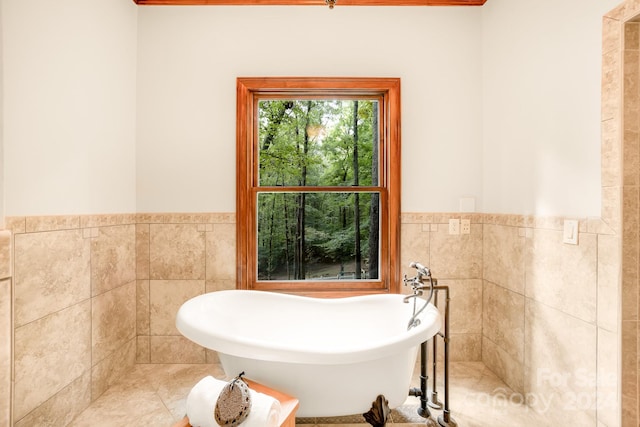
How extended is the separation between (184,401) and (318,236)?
4.28 ft

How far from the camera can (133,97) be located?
7.84ft

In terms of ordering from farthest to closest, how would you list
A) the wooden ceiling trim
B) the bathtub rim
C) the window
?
the window, the wooden ceiling trim, the bathtub rim

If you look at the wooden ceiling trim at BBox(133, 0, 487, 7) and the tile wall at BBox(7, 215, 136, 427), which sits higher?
the wooden ceiling trim at BBox(133, 0, 487, 7)

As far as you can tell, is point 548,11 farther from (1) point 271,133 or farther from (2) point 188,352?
(2) point 188,352

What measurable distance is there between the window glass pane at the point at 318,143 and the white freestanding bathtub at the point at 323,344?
33.8 inches

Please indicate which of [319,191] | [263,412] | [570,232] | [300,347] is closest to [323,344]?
[300,347]

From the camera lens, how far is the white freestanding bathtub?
146 centimetres

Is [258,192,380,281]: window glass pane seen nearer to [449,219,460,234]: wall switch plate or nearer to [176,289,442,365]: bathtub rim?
[449,219,460,234]: wall switch plate

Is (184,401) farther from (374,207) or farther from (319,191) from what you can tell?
(374,207)

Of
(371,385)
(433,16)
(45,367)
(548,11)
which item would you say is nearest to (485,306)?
(371,385)

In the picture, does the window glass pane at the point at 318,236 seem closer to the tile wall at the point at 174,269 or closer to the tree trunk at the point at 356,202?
the tree trunk at the point at 356,202

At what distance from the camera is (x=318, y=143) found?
2512mm

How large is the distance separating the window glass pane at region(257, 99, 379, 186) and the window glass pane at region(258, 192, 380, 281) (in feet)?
0.40

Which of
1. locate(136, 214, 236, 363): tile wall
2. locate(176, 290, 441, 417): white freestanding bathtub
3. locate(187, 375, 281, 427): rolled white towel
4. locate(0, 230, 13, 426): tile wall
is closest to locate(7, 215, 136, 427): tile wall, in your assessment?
locate(136, 214, 236, 363): tile wall
